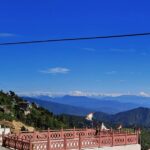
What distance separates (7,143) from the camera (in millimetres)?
25047

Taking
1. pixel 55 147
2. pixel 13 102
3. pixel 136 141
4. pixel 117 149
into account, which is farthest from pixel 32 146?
pixel 13 102

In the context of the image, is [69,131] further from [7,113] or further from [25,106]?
[25,106]

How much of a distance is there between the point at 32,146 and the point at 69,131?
23.6 feet

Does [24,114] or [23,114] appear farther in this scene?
[24,114]

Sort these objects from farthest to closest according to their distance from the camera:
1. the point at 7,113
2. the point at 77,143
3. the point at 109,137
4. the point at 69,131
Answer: the point at 7,113, the point at 69,131, the point at 109,137, the point at 77,143

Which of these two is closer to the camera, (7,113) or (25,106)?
(7,113)

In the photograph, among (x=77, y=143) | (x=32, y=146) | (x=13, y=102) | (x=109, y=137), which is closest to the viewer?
(x=32, y=146)

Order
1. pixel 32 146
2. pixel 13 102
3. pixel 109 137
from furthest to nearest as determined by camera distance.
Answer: pixel 13 102 → pixel 109 137 → pixel 32 146

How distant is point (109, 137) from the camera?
26.9 m

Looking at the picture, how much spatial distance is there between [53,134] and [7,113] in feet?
127

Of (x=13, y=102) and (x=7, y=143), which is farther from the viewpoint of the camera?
(x=13, y=102)

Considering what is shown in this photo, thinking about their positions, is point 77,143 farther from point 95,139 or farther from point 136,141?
point 136,141

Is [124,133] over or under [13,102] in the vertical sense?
under

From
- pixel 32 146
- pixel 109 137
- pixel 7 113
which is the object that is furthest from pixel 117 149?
pixel 7 113
